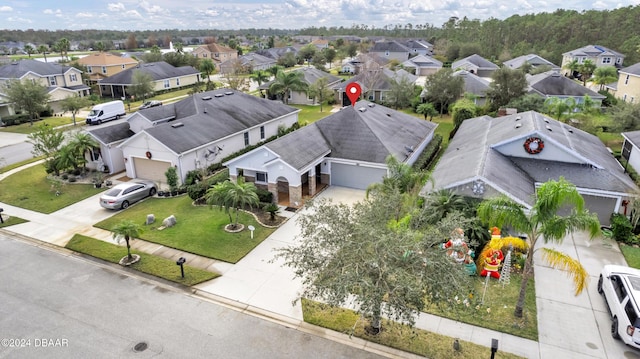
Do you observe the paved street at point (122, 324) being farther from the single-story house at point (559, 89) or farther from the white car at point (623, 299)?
the single-story house at point (559, 89)

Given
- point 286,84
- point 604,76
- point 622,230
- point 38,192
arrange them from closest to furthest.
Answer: point 622,230 < point 38,192 < point 286,84 < point 604,76

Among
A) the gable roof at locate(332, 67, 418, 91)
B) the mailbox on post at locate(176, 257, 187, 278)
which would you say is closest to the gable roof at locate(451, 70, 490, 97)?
the gable roof at locate(332, 67, 418, 91)

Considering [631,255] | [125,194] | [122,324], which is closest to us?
[122,324]

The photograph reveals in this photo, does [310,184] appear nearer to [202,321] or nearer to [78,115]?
[202,321]

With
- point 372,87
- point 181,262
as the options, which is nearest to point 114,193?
point 181,262

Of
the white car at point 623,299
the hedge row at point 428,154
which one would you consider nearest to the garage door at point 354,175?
the hedge row at point 428,154

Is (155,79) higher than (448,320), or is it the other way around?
(155,79)

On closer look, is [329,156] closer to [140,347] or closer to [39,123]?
[140,347]

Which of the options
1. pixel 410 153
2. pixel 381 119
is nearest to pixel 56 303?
pixel 410 153
